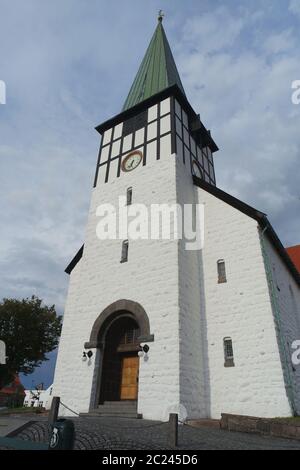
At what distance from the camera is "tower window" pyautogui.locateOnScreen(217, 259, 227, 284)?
12.7m

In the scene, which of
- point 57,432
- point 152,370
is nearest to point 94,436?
point 57,432

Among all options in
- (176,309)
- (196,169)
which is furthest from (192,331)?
(196,169)

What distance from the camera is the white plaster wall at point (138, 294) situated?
10422 mm

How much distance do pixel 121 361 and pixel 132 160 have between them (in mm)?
10047

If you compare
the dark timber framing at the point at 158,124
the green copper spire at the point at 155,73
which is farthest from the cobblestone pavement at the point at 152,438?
the green copper spire at the point at 155,73

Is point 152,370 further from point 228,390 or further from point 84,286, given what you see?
point 84,286

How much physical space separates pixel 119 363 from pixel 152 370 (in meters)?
2.62

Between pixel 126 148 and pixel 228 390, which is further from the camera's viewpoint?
pixel 126 148

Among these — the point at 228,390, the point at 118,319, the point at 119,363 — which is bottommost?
the point at 228,390

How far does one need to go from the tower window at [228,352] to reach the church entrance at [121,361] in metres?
3.26

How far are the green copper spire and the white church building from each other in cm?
306

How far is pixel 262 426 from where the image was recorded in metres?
8.05

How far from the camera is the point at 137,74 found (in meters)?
24.0

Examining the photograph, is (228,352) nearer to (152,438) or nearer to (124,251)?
(152,438)
